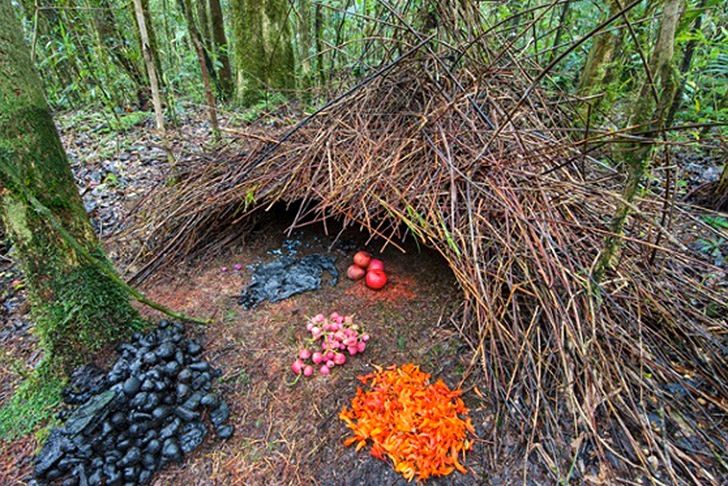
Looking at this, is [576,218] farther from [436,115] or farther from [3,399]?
[3,399]

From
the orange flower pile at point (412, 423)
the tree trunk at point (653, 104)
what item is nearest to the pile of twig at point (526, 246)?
the tree trunk at point (653, 104)

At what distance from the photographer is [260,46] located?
17.5 ft

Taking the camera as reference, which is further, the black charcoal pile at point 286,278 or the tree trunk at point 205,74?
the tree trunk at point 205,74

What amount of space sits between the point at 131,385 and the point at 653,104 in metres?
2.66

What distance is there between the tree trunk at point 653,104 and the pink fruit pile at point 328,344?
53.7 inches

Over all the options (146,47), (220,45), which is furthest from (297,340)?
(220,45)

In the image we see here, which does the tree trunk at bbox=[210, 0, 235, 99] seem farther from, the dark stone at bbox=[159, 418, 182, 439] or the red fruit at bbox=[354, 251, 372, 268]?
the dark stone at bbox=[159, 418, 182, 439]

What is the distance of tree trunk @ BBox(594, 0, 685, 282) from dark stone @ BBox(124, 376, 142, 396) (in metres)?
2.35

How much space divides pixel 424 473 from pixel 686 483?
3.53ft

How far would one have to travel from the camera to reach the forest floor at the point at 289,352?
65.7 inches

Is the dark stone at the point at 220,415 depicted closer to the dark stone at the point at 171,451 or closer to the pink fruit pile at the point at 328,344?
the dark stone at the point at 171,451

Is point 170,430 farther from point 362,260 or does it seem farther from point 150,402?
point 362,260

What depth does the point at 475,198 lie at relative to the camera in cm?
212

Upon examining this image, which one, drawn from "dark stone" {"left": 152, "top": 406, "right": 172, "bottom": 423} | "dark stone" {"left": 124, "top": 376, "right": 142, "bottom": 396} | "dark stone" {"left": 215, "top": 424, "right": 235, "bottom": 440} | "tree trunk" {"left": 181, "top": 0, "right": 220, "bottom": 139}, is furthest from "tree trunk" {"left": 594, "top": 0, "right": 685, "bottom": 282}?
"tree trunk" {"left": 181, "top": 0, "right": 220, "bottom": 139}
